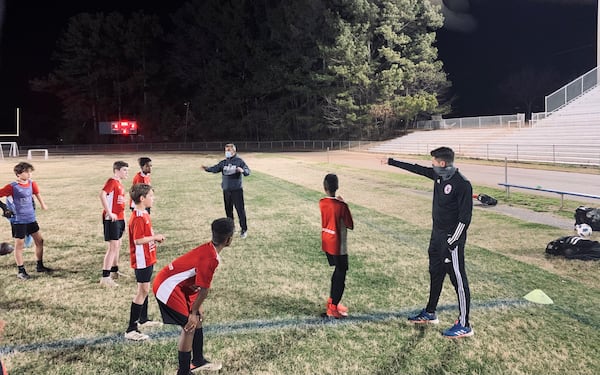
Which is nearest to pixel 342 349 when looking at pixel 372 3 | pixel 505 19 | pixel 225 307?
pixel 225 307

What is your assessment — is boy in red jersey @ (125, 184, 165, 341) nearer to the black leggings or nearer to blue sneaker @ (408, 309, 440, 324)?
the black leggings

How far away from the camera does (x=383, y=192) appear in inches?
645

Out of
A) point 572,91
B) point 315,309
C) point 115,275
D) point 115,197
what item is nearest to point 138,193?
point 115,197

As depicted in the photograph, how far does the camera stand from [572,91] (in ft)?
115

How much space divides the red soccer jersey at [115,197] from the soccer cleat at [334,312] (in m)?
3.28

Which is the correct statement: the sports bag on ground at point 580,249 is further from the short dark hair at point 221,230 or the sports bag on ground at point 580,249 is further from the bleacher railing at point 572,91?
the bleacher railing at point 572,91

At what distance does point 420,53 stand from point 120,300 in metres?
57.6

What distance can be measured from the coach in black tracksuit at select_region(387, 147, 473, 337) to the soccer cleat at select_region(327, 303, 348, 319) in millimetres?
1143

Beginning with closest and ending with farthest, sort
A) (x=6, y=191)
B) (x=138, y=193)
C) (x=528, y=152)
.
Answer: (x=138, y=193) < (x=6, y=191) < (x=528, y=152)

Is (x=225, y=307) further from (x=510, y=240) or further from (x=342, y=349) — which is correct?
(x=510, y=240)

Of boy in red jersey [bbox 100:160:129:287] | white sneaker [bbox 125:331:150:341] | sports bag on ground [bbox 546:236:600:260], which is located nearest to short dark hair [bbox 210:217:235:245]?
white sneaker [bbox 125:331:150:341]

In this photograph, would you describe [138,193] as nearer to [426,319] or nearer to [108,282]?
[108,282]

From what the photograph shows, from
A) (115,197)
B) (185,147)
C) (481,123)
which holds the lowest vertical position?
(115,197)

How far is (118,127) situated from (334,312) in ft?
211
